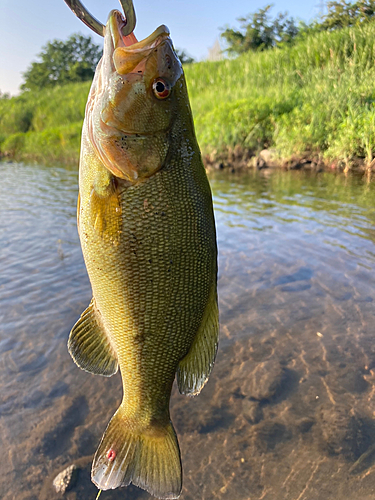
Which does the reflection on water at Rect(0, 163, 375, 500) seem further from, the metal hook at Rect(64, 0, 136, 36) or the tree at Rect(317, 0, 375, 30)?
the tree at Rect(317, 0, 375, 30)

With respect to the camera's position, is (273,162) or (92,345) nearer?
(92,345)

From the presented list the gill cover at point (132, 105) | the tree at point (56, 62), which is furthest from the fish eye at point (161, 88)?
the tree at point (56, 62)

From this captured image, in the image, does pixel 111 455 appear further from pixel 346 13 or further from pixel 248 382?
pixel 346 13

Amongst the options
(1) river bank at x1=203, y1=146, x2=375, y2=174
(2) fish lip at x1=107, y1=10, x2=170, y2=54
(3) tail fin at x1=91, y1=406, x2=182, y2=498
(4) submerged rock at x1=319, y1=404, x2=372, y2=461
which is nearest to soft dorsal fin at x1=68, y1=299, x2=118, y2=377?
(3) tail fin at x1=91, y1=406, x2=182, y2=498

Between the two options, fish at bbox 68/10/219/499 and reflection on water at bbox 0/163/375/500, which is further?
reflection on water at bbox 0/163/375/500

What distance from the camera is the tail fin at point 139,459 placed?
1812 millimetres

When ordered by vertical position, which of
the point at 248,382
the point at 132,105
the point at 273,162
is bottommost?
the point at 248,382

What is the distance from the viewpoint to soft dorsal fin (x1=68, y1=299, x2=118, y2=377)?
192cm

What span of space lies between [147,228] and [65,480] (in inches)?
91.4

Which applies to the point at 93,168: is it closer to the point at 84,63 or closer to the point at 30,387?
the point at 30,387

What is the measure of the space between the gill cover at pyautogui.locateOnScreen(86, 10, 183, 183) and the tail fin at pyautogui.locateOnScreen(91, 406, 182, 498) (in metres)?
1.27

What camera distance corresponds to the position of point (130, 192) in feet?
5.25

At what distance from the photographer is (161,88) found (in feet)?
5.42

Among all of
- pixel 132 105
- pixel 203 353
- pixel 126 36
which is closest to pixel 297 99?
pixel 126 36
